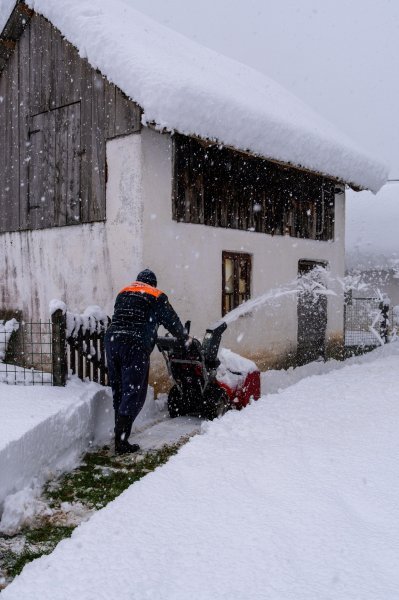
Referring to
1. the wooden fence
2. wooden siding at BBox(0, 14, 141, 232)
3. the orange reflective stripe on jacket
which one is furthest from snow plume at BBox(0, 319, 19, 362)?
the orange reflective stripe on jacket

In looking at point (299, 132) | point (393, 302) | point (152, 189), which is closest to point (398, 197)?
point (393, 302)

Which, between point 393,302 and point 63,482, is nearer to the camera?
point 63,482

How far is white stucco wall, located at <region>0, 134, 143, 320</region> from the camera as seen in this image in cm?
736

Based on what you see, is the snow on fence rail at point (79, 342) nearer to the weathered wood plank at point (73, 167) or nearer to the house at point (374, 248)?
the weathered wood plank at point (73, 167)

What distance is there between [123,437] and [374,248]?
704 inches

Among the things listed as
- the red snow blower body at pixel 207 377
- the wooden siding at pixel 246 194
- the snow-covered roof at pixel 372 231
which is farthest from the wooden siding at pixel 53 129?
the snow-covered roof at pixel 372 231

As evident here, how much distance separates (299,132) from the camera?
945cm

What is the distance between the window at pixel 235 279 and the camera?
29.5 feet

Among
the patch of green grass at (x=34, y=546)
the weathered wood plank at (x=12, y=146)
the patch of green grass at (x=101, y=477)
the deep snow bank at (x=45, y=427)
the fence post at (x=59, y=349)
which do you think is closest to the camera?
the patch of green grass at (x=34, y=546)

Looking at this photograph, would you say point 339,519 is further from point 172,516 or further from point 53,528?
point 53,528

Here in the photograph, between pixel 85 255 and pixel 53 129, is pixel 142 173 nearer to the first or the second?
pixel 85 255

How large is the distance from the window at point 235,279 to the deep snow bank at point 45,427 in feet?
11.3

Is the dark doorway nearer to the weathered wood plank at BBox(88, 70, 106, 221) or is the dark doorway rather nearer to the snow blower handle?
the weathered wood plank at BBox(88, 70, 106, 221)

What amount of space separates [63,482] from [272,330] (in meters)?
6.16
